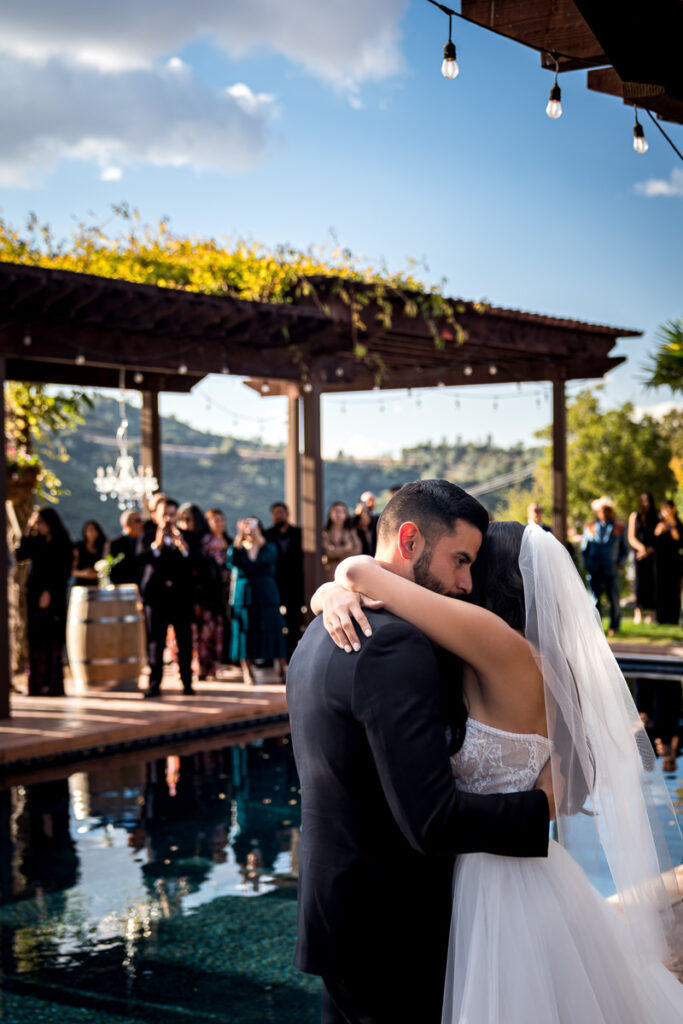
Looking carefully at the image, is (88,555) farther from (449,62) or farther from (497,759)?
(497,759)

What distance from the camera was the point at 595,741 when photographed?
2.11 metres

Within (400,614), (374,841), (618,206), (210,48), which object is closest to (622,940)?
(374,841)

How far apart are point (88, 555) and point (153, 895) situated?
5729 millimetres

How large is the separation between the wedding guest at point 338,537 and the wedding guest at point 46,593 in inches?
120

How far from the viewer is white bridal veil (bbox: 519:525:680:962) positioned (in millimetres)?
2031

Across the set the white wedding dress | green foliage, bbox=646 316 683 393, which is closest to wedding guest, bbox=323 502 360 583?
green foliage, bbox=646 316 683 393

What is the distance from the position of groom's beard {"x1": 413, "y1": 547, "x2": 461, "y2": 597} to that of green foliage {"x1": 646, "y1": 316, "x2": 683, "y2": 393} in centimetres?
1167

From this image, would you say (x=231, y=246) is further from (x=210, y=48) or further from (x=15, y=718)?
(x=210, y=48)

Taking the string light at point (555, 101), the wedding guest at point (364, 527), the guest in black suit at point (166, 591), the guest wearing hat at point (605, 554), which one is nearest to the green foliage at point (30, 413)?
the guest in black suit at point (166, 591)

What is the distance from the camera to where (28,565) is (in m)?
10.3

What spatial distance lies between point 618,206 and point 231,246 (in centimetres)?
4001

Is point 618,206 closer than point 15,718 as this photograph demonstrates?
No

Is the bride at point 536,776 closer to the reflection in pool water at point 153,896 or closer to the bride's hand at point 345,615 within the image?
the bride's hand at point 345,615

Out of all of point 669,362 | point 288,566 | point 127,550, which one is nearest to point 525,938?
point 127,550
